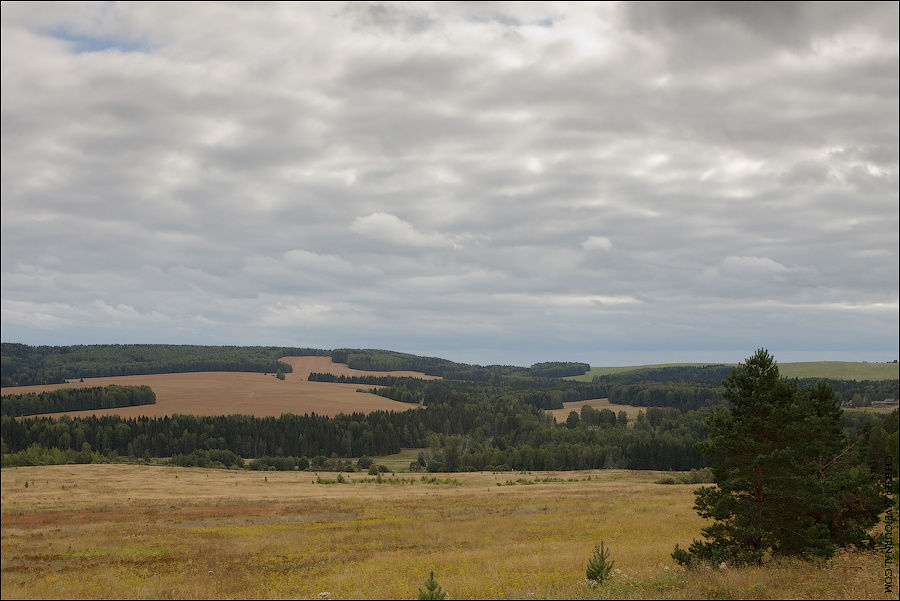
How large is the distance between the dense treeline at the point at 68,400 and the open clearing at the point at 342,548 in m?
2.13

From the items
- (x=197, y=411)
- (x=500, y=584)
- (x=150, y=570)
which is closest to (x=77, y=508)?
(x=150, y=570)

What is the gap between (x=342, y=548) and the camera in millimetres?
35812

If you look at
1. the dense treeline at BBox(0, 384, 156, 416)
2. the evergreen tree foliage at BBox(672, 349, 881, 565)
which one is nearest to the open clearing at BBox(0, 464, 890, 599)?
the evergreen tree foliage at BBox(672, 349, 881, 565)

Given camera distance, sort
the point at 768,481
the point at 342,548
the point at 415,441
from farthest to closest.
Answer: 1. the point at 415,441
2. the point at 342,548
3. the point at 768,481

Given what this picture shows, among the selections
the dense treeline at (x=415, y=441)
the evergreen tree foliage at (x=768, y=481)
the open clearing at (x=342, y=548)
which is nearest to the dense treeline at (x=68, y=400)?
the open clearing at (x=342, y=548)

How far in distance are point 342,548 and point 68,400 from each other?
2000 centimetres

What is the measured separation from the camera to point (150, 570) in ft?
77.3

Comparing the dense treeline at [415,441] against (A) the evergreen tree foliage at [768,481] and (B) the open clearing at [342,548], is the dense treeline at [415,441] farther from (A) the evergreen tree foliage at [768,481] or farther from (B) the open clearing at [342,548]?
(A) the evergreen tree foliage at [768,481]

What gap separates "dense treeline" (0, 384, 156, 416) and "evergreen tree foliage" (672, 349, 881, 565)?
24221 mm

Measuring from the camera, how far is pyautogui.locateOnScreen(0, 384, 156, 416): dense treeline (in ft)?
57.0

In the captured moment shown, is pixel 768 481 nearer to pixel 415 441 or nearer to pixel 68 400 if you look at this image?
pixel 68 400

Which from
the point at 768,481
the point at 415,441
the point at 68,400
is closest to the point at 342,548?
the point at 68,400

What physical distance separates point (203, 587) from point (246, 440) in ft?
480

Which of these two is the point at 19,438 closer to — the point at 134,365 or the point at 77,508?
the point at 77,508
